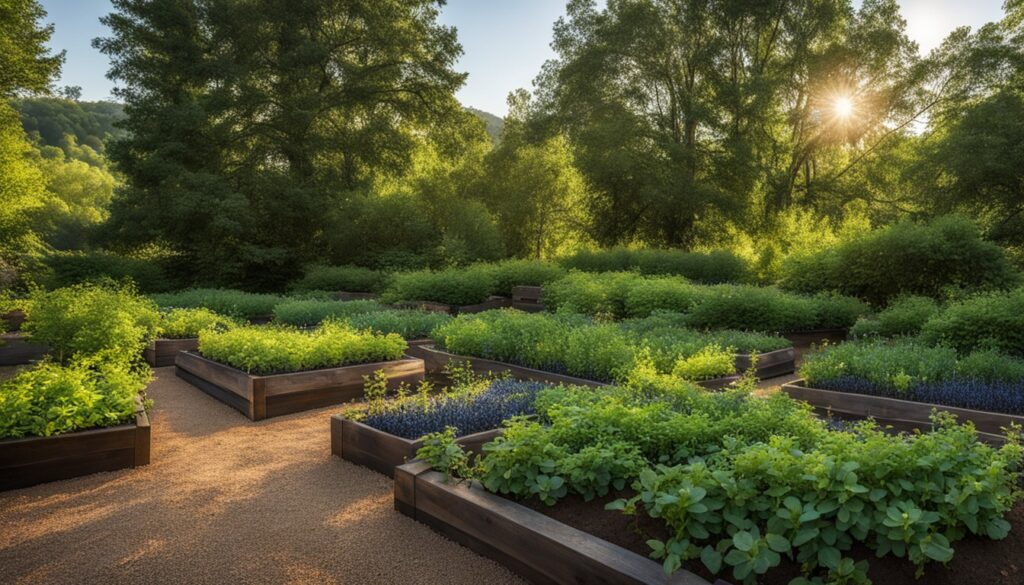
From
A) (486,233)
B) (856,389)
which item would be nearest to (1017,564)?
(856,389)

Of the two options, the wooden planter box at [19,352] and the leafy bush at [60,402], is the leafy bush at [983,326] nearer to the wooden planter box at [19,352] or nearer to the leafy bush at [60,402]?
the leafy bush at [60,402]

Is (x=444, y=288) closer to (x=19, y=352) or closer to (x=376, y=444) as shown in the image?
(x=19, y=352)

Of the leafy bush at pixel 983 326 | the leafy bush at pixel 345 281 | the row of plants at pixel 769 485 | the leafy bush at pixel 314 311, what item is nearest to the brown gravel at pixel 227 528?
the row of plants at pixel 769 485

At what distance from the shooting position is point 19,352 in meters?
8.23

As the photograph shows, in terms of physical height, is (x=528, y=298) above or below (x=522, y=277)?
below

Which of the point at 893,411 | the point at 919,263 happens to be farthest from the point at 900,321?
the point at 893,411

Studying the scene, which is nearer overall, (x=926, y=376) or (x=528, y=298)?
(x=926, y=376)

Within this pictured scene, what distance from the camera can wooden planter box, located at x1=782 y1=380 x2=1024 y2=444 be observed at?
429cm

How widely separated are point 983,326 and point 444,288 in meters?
9.41

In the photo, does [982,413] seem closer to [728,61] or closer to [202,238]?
[202,238]

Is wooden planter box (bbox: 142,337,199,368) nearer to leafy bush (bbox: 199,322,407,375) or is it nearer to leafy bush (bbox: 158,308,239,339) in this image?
leafy bush (bbox: 158,308,239,339)

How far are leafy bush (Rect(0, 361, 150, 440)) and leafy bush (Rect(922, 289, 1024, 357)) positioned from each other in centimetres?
865

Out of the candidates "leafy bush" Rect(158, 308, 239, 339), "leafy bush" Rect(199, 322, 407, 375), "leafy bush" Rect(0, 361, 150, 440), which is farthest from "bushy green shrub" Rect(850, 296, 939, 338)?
"leafy bush" Rect(158, 308, 239, 339)

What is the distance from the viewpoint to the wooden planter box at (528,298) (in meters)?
12.9
